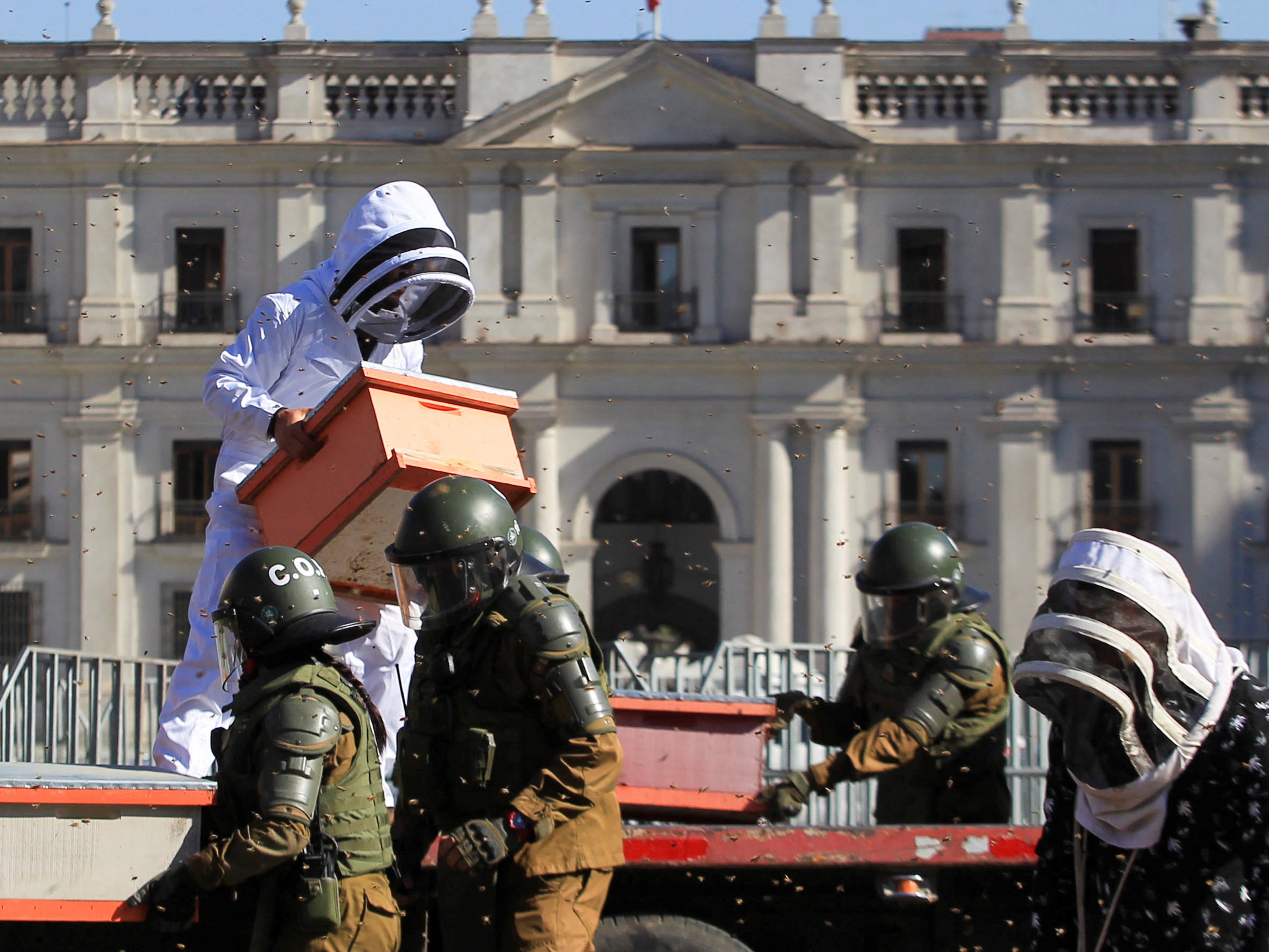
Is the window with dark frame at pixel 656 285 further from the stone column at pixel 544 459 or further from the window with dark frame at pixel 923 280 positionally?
the window with dark frame at pixel 923 280

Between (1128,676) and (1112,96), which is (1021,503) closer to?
(1112,96)

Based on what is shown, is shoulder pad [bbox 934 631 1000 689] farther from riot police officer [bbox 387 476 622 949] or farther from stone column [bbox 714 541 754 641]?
stone column [bbox 714 541 754 641]

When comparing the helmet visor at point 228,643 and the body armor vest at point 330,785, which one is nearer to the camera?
the body armor vest at point 330,785

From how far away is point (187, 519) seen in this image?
27.7 meters

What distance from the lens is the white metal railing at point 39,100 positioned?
90.5 feet

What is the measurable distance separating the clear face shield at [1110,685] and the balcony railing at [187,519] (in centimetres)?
2522

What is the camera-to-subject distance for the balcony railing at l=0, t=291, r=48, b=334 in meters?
27.9

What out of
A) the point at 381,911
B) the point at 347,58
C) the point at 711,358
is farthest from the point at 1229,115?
the point at 381,911

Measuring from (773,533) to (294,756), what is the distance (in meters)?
22.7

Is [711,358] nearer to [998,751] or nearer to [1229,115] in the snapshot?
[1229,115]

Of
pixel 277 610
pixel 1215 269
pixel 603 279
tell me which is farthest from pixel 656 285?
pixel 277 610

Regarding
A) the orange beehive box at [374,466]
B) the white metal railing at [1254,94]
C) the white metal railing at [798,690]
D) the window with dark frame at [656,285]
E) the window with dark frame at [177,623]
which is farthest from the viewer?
the white metal railing at [1254,94]

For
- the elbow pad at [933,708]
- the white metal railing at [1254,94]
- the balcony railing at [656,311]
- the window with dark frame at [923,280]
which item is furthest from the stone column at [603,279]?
the elbow pad at [933,708]

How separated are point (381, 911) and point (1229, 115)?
87.6 feet
